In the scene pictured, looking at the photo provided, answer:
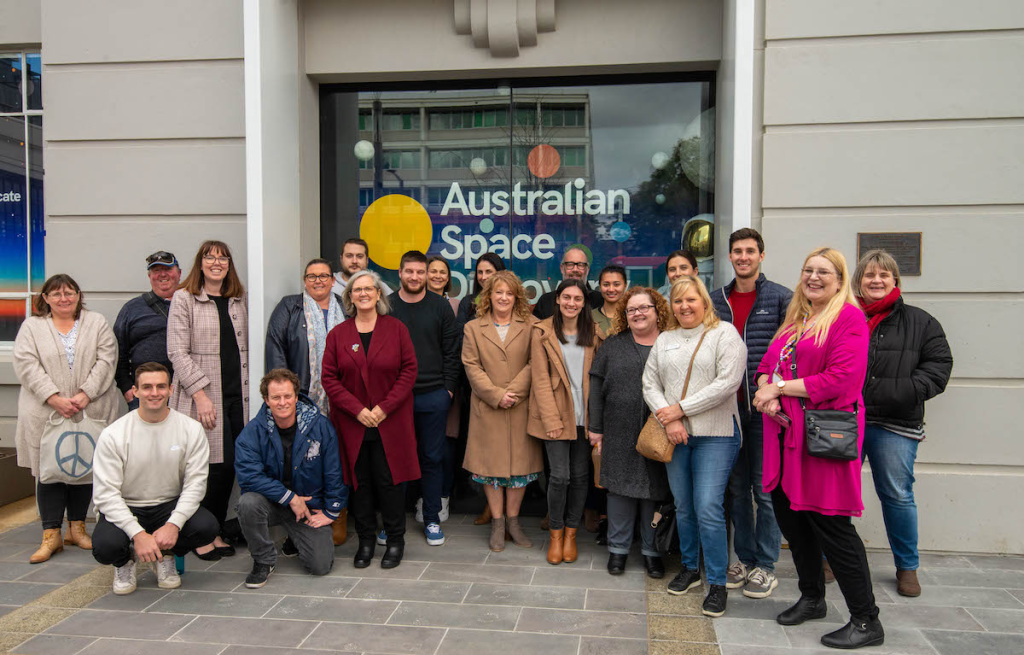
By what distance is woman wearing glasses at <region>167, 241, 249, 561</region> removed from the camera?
189 inches

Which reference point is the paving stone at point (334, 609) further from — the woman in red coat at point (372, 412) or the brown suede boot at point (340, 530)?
the brown suede boot at point (340, 530)

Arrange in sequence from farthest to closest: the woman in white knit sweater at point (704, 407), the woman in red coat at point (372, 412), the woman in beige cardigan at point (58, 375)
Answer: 1. the woman in beige cardigan at point (58, 375)
2. the woman in red coat at point (372, 412)
3. the woman in white knit sweater at point (704, 407)

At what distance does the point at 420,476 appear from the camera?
488 cm

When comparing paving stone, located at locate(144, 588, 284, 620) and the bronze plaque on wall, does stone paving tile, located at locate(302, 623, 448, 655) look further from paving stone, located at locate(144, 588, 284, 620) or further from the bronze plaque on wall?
the bronze plaque on wall

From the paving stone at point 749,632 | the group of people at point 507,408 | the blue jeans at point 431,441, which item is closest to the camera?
the paving stone at point 749,632

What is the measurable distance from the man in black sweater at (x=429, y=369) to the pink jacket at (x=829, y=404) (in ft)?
8.04

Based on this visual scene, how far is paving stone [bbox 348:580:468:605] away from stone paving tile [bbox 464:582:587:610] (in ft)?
0.28

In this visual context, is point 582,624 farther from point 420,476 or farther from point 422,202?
point 422,202

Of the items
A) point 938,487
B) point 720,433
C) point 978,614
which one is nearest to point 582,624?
point 720,433

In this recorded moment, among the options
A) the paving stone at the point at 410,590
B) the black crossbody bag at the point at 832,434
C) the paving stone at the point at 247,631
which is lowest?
the paving stone at the point at 410,590

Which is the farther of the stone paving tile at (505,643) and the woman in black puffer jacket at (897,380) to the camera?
the woman in black puffer jacket at (897,380)

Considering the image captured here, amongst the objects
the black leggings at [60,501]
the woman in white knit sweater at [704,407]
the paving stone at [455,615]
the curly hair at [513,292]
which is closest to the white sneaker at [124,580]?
the black leggings at [60,501]

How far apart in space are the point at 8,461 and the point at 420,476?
3.63 meters

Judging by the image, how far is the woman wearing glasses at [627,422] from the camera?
4.33 metres
